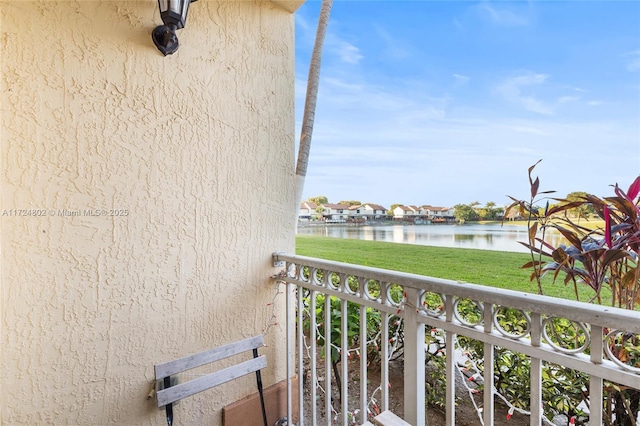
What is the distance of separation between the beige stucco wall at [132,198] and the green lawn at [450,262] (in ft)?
1.83

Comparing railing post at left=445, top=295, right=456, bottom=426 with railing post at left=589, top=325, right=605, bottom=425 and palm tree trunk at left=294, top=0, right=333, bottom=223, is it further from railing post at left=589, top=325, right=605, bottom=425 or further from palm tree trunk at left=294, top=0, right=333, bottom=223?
palm tree trunk at left=294, top=0, right=333, bottom=223

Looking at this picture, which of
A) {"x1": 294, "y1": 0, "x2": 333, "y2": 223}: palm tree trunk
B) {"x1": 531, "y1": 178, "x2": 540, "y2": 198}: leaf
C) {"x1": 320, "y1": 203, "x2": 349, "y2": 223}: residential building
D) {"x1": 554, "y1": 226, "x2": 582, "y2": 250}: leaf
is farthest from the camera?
{"x1": 294, "y1": 0, "x2": 333, "y2": 223}: palm tree trunk

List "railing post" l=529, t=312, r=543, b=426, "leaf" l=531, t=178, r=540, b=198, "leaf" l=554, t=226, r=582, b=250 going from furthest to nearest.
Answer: "leaf" l=531, t=178, r=540, b=198 < "leaf" l=554, t=226, r=582, b=250 < "railing post" l=529, t=312, r=543, b=426

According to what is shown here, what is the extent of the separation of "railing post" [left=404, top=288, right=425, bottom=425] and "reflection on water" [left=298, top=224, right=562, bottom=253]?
64cm

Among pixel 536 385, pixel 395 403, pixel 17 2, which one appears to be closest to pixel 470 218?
pixel 536 385

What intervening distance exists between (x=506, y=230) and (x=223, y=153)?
1.90 m

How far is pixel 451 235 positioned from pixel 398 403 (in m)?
1.47

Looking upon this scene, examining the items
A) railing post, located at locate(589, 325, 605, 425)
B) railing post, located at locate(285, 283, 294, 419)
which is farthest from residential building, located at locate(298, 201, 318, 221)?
railing post, located at locate(589, 325, 605, 425)

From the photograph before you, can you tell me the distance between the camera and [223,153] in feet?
7.13

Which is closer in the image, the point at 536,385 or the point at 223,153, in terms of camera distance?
the point at 536,385

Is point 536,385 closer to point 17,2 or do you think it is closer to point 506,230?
point 506,230

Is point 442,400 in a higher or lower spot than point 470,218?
lower

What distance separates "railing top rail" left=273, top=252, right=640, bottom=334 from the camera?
0.88 m

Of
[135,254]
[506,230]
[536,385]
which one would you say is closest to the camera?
[536,385]
